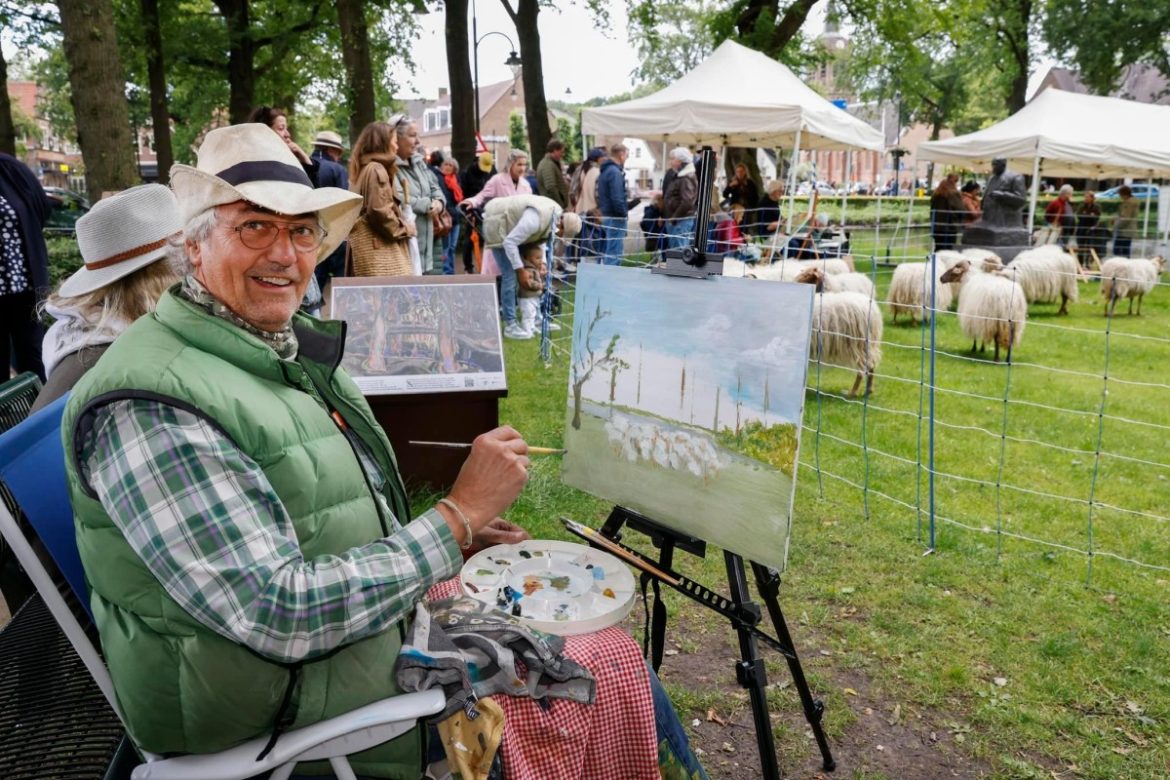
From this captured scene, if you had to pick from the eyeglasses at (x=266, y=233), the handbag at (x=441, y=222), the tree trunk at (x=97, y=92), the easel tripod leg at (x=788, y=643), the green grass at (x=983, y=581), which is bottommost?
the green grass at (x=983, y=581)

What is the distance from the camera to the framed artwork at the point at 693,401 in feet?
6.75

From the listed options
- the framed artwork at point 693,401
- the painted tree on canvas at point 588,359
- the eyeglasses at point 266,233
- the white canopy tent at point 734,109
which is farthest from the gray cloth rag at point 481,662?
the white canopy tent at point 734,109

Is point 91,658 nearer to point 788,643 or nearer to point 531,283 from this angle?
point 788,643

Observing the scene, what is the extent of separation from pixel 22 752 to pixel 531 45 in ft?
50.2

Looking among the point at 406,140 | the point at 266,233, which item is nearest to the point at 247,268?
the point at 266,233

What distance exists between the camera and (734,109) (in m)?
10.9

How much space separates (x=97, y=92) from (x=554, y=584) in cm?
602

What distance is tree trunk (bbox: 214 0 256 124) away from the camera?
1764 centimetres

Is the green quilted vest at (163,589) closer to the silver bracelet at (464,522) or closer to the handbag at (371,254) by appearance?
the silver bracelet at (464,522)

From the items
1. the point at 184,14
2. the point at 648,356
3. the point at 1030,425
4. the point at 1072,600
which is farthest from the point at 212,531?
the point at 184,14

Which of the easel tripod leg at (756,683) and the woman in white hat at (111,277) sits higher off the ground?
the woman in white hat at (111,277)

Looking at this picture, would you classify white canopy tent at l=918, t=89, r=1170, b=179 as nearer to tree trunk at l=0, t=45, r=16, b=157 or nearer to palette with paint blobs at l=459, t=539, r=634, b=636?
palette with paint blobs at l=459, t=539, r=634, b=636

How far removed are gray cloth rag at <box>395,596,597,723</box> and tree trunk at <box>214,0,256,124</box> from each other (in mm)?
18023

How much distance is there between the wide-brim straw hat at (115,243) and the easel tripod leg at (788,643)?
1782 mm
